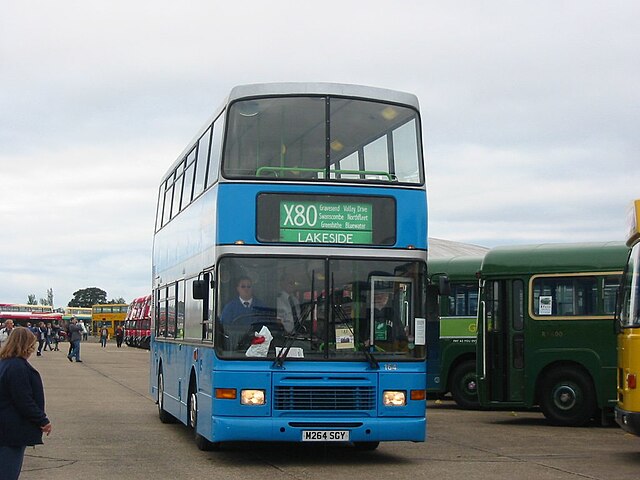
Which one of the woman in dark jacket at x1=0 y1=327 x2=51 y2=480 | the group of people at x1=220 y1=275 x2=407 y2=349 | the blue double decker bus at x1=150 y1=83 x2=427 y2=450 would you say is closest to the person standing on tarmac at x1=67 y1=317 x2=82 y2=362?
the blue double decker bus at x1=150 y1=83 x2=427 y2=450

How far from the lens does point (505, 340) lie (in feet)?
64.0

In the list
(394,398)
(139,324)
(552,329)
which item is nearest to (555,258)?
(552,329)

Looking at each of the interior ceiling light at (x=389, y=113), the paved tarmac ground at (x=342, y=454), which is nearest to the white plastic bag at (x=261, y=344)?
the paved tarmac ground at (x=342, y=454)

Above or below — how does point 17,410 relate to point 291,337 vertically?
below

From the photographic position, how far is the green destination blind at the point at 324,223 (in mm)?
13109

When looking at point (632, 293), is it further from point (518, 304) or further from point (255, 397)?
point (518, 304)

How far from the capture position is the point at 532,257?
19391 millimetres

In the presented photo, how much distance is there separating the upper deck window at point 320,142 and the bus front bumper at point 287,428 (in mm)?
2710

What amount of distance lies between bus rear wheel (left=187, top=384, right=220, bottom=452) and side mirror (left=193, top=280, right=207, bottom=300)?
157 centimetres

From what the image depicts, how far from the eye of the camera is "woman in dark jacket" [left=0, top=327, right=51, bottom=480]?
27.3 ft

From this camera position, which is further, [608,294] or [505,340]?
[505,340]

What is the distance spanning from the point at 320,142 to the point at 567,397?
7.63 m

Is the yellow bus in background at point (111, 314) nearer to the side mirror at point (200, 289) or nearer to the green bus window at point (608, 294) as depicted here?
the green bus window at point (608, 294)

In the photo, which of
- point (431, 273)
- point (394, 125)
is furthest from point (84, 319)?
point (394, 125)
